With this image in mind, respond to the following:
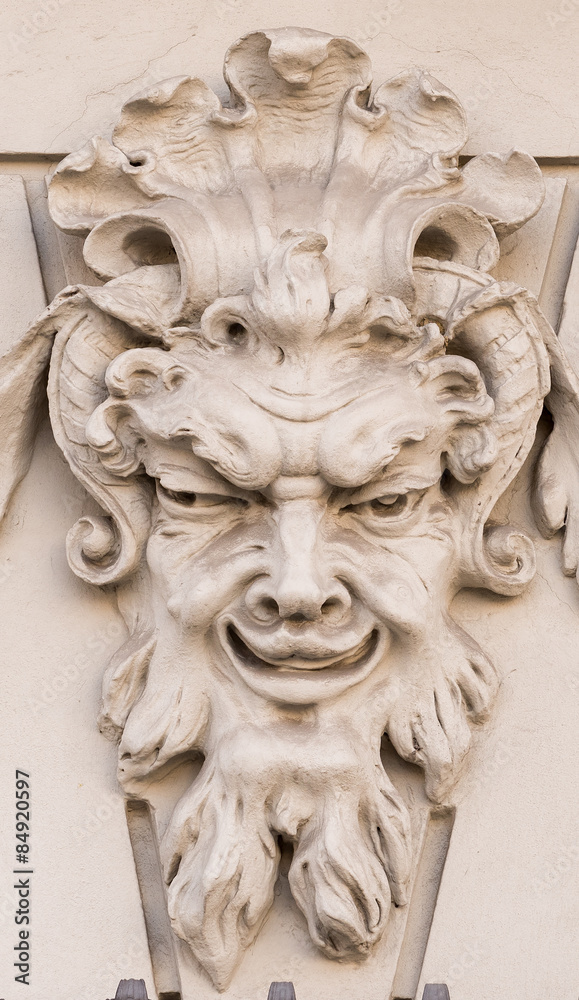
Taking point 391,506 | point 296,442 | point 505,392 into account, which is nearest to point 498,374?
point 505,392

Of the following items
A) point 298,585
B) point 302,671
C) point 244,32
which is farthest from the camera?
point 244,32

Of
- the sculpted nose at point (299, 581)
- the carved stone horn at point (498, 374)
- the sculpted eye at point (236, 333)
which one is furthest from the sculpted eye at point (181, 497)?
the carved stone horn at point (498, 374)

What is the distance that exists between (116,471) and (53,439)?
10.6 inches

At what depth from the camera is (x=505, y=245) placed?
2.93 meters

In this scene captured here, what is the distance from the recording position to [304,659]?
2.61 m

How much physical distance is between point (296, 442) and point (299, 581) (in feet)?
0.76

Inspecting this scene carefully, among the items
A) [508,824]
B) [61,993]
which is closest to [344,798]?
[508,824]

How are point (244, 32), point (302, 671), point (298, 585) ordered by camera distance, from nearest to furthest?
point (298, 585)
point (302, 671)
point (244, 32)

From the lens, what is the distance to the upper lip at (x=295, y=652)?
2.57 m

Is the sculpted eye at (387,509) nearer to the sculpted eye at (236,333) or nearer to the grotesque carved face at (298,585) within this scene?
the grotesque carved face at (298,585)

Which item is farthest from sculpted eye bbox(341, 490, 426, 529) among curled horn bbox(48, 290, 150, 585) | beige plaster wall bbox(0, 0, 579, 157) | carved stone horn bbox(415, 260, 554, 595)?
beige plaster wall bbox(0, 0, 579, 157)

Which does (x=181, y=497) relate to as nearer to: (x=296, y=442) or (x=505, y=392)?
(x=296, y=442)

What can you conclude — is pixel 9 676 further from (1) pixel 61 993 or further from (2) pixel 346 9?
(2) pixel 346 9

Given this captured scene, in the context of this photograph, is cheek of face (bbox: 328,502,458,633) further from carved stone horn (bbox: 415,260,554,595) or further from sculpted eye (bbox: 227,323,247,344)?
sculpted eye (bbox: 227,323,247,344)
